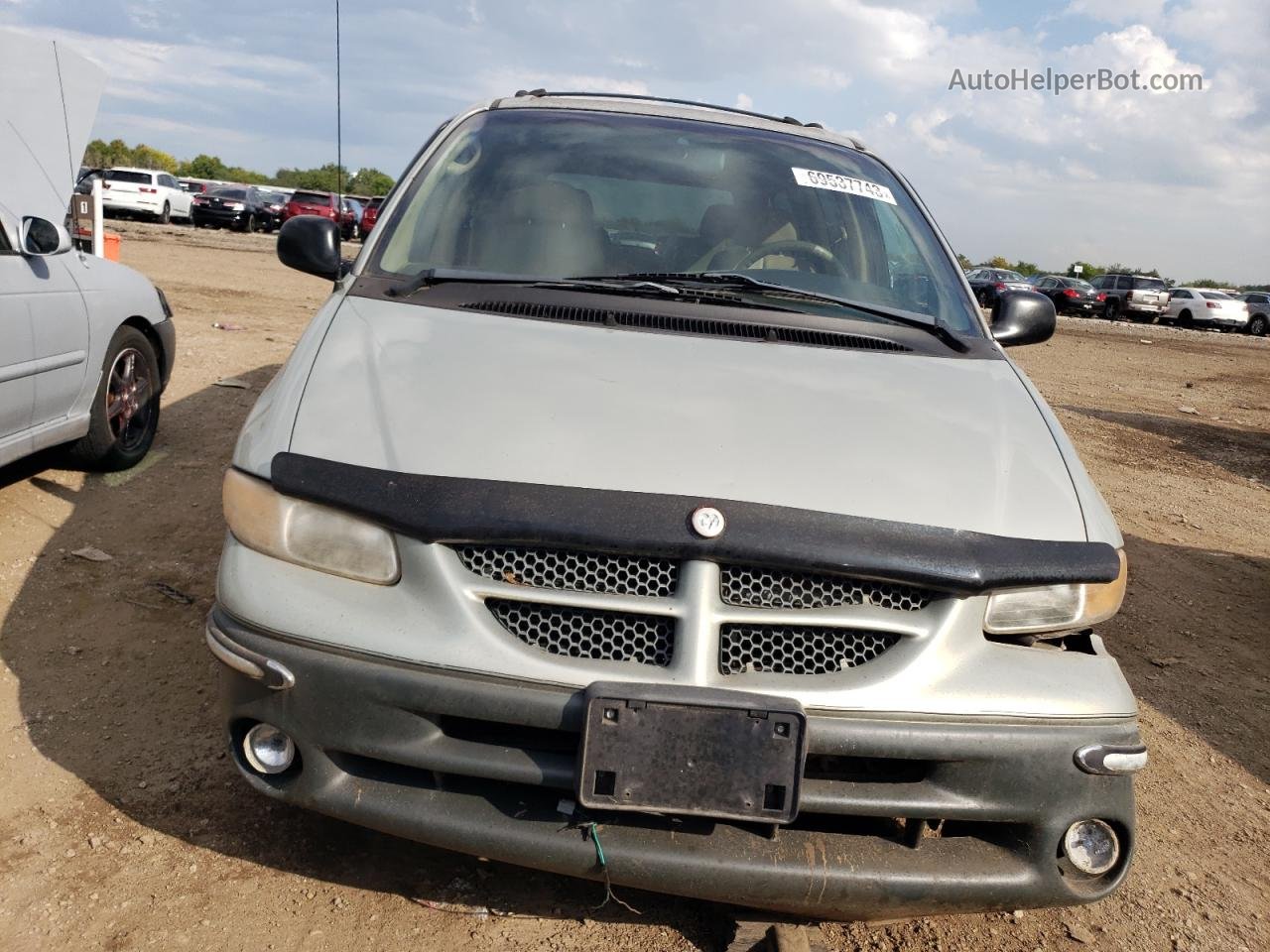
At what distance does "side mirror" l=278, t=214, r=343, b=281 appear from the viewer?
3354 mm

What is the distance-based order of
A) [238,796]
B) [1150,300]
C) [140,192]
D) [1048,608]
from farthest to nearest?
[1150,300], [140,192], [238,796], [1048,608]

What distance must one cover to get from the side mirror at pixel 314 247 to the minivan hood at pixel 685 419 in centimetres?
56

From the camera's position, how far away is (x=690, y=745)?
→ 2002 mm

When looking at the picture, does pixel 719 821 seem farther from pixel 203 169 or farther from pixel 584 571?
pixel 203 169

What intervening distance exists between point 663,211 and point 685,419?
1353 millimetres

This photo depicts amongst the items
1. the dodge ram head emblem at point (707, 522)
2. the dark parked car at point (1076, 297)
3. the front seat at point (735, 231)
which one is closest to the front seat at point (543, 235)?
the front seat at point (735, 231)

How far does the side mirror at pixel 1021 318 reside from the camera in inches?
138

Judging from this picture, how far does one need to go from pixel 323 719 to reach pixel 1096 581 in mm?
1565

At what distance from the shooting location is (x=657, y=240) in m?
3.46

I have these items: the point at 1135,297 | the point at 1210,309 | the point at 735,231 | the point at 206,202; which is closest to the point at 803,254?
the point at 735,231

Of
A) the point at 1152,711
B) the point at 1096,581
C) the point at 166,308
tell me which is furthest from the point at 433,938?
the point at 166,308

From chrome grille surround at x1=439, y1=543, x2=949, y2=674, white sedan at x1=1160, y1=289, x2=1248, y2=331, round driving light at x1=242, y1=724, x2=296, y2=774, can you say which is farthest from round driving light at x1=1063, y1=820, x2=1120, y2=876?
white sedan at x1=1160, y1=289, x2=1248, y2=331

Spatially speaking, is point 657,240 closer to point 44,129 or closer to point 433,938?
point 433,938

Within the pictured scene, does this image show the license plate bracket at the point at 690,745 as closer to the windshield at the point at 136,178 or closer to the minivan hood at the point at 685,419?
the minivan hood at the point at 685,419
